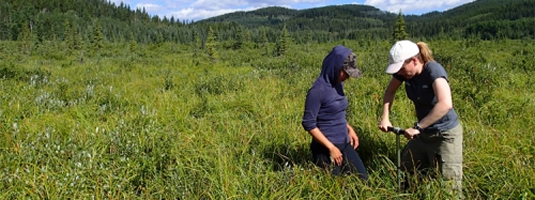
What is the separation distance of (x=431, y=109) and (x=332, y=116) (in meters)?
0.78

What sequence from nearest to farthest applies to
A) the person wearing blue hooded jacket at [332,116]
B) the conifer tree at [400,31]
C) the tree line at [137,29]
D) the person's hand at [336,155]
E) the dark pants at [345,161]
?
the person wearing blue hooded jacket at [332,116] → the person's hand at [336,155] → the dark pants at [345,161] → the conifer tree at [400,31] → the tree line at [137,29]

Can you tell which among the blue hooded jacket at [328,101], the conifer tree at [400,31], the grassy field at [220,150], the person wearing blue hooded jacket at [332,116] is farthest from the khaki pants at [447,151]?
the conifer tree at [400,31]

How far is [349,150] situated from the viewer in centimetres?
312

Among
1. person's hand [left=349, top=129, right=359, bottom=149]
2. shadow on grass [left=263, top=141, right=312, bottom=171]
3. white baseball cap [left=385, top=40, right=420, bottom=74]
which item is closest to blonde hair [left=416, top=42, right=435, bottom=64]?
white baseball cap [left=385, top=40, right=420, bottom=74]

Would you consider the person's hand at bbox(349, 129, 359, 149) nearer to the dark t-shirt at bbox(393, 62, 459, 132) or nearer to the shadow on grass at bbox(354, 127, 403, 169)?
the shadow on grass at bbox(354, 127, 403, 169)

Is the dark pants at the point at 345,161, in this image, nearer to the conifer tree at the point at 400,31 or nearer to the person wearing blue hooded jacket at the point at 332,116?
the person wearing blue hooded jacket at the point at 332,116

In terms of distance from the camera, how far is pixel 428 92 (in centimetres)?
277

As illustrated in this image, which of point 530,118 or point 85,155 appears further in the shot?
point 530,118

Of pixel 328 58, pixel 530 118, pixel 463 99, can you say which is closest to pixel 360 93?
pixel 463 99

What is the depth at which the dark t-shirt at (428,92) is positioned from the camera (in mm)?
2650

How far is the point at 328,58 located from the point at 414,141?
116cm

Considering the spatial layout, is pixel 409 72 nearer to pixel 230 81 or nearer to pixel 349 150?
pixel 349 150

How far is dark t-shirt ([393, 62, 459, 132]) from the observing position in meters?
2.65

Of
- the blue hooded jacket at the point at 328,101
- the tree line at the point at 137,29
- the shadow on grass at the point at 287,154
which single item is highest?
the tree line at the point at 137,29
